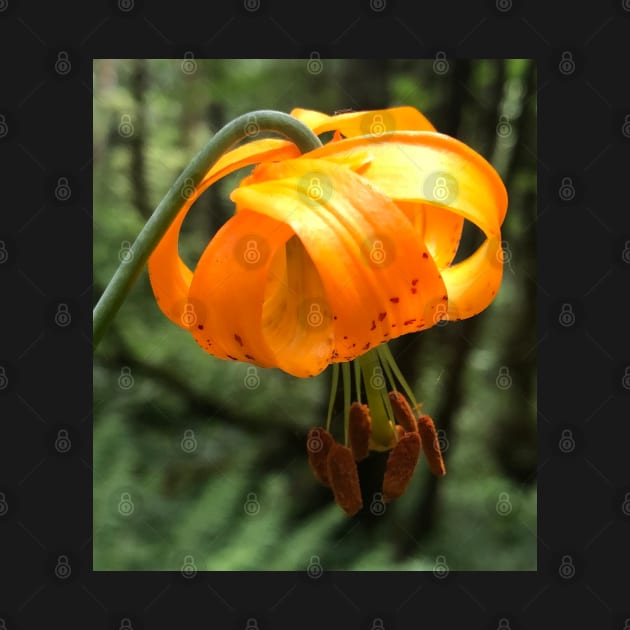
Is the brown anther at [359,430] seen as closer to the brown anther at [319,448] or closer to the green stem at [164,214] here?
the brown anther at [319,448]

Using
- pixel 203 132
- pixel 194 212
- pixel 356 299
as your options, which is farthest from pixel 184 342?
pixel 356 299

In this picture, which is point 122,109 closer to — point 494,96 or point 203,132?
point 203,132

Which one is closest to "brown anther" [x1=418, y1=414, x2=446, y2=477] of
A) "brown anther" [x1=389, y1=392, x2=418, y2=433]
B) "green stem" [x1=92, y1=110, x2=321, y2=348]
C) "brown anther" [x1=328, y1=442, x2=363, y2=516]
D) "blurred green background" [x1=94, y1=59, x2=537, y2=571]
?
"brown anther" [x1=389, y1=392, x2=418, y2=433]

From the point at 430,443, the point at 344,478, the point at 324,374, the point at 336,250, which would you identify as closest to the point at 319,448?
the point at 344,478

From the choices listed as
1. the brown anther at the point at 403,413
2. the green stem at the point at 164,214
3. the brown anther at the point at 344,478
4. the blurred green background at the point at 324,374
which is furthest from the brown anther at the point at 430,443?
the blurred green background at the point at 324,374

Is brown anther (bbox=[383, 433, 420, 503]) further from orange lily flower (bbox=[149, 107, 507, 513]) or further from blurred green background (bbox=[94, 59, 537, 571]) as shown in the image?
blurred green background (bbox=[94, 59, 537, 571])
